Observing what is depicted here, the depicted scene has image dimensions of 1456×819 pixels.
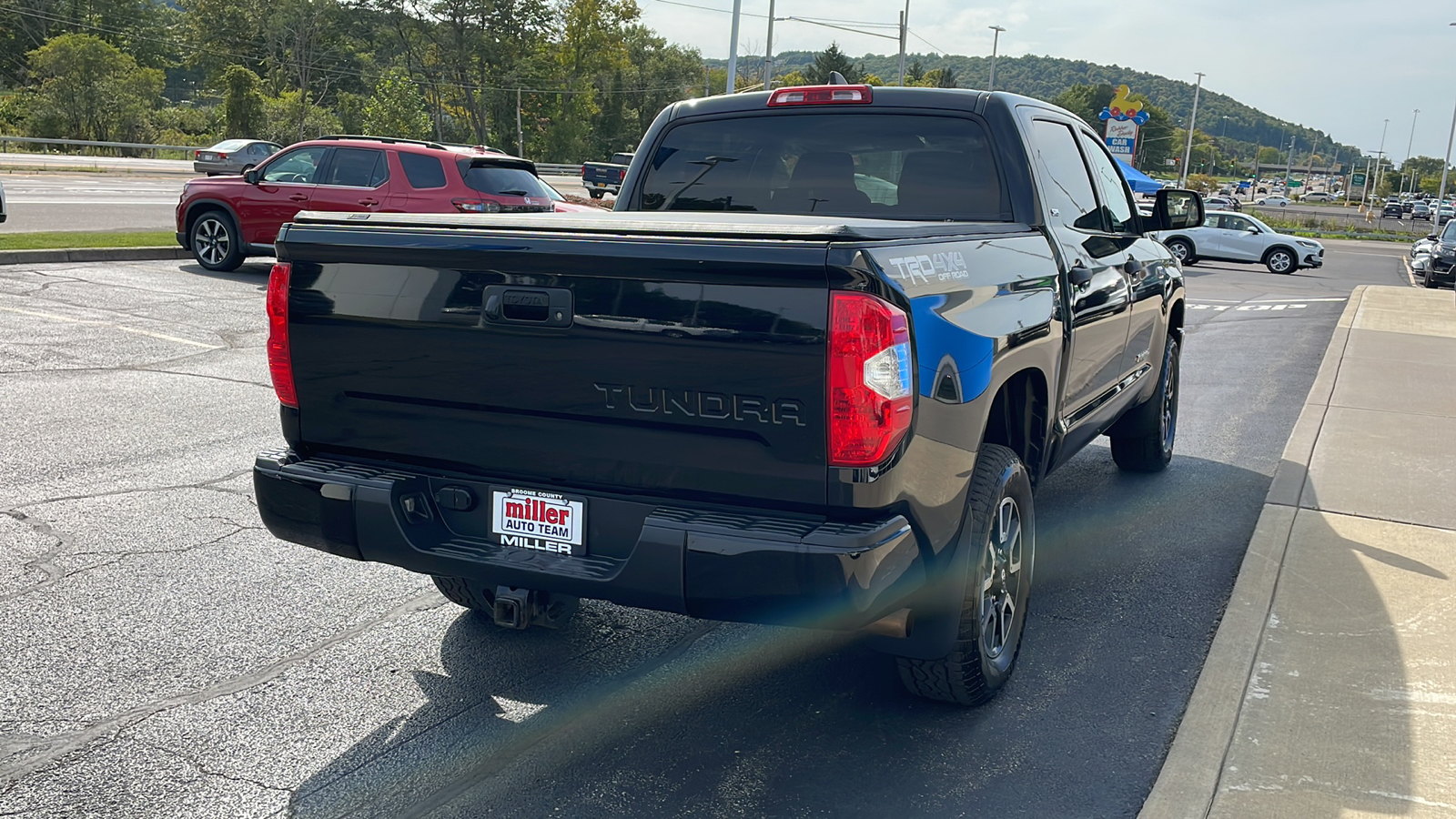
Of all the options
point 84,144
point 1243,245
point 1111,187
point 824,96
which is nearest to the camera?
point 824,96

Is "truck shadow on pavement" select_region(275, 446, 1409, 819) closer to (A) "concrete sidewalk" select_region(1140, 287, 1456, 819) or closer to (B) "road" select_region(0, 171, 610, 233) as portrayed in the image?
(A) "concrete sidewalk" select_region(1140, 287, 1456, 819)

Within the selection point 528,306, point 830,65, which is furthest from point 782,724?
point 830,65

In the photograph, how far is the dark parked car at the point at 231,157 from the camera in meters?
33.7

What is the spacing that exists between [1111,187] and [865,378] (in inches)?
144

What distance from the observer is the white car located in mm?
30641

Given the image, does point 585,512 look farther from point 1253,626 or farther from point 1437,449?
point 1437,449

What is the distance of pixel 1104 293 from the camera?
16.6 feet

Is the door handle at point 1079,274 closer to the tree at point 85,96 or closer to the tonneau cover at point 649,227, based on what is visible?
the tonneau cover at point 649,227

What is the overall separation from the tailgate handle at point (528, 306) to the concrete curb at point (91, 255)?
44.4ft

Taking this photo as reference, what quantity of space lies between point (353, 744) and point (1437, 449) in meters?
7.13

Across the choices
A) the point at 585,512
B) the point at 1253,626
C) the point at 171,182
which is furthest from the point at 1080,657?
the point at 171,182

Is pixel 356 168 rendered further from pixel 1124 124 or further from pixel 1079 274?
pixel 1124 124

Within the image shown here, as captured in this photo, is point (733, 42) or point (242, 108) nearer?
point (733, 42)

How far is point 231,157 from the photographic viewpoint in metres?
34.2
